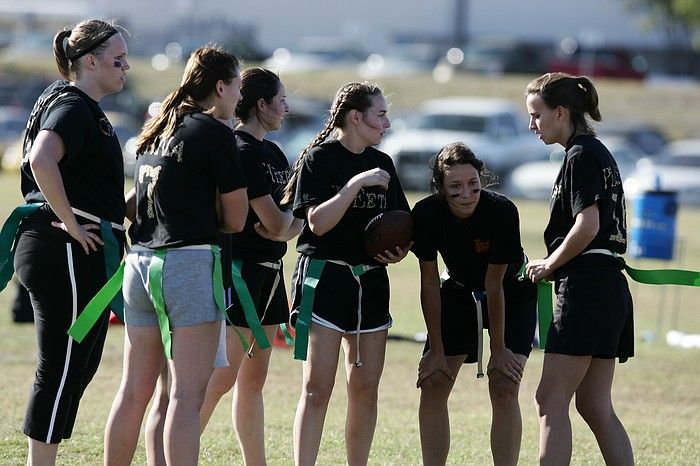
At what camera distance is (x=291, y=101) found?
114 ft

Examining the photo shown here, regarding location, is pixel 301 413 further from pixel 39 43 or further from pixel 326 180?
pixel 39 43

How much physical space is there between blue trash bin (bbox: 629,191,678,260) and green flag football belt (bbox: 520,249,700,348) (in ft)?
17.5

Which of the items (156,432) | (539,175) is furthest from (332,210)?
(539,175)

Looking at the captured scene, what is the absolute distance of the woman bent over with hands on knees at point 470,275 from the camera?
549 centimetres

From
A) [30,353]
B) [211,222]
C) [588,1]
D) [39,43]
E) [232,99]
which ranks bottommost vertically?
[30,353]

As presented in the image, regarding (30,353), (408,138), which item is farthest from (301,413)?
(408,138)

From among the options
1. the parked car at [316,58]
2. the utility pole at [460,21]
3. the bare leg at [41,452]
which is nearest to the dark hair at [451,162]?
the bare leg at [41,452]

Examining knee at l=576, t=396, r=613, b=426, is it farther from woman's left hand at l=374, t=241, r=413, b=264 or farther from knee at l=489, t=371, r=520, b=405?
woman's left hand at l=374, t=241, r=413, b=264

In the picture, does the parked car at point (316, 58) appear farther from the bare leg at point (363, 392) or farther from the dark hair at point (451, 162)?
the bare leg at point (363, 392)

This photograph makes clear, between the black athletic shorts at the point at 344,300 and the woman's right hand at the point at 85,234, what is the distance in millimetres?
973

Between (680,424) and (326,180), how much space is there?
3227mm

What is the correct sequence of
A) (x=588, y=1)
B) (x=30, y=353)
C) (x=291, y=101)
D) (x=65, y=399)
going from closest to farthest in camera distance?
(x=65, y=399) → (x=30, y=353) → (x=291, y=101) → (x=588, y=1)

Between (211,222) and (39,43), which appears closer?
(211,222)

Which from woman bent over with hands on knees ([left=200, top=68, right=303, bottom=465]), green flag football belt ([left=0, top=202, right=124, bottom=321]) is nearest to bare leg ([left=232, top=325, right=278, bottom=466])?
woman bent over with hands on knees ([left=200, top=68, right=303, bottom=465])
